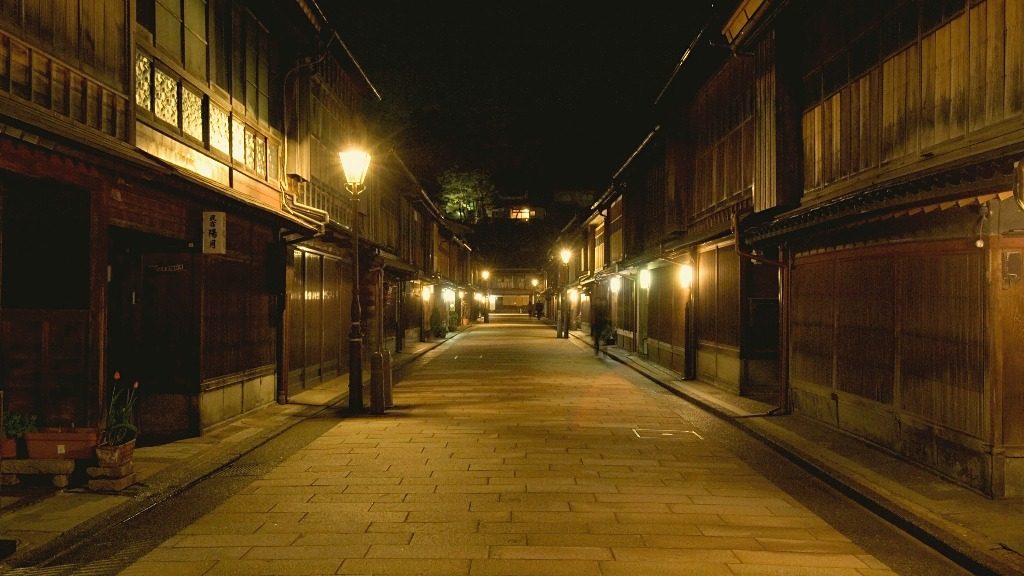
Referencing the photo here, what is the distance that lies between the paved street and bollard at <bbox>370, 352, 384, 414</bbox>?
1093 mm

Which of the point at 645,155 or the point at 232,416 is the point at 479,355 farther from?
the point at 232,416

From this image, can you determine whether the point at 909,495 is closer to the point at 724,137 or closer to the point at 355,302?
the point at 355,302

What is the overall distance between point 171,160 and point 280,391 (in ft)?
20.2

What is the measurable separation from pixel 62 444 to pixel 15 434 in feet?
1.90

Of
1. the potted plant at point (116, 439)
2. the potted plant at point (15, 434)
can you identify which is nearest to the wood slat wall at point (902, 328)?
the potted plant at point (116, 439)

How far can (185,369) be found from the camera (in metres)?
11.9

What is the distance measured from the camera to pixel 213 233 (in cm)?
1190

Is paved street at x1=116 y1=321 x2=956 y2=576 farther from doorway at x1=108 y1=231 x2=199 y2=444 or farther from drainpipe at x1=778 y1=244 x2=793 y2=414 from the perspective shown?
doorway at x1=108 y1=231 x2=199 y2=444

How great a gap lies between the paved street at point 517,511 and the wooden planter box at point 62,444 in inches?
80.0

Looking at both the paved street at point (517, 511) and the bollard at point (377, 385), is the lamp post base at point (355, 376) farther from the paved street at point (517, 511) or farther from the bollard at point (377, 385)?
the paved street at point (517, 511)

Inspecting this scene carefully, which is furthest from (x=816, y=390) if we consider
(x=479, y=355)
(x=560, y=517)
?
(x=479, y=355)

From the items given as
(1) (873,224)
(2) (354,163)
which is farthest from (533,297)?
(1) (873,224)

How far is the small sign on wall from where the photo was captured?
11.9 m

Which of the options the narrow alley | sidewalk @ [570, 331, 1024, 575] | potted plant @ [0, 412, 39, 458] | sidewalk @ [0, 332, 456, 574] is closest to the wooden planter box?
potted plant @ [0, 412, 39, 458]
